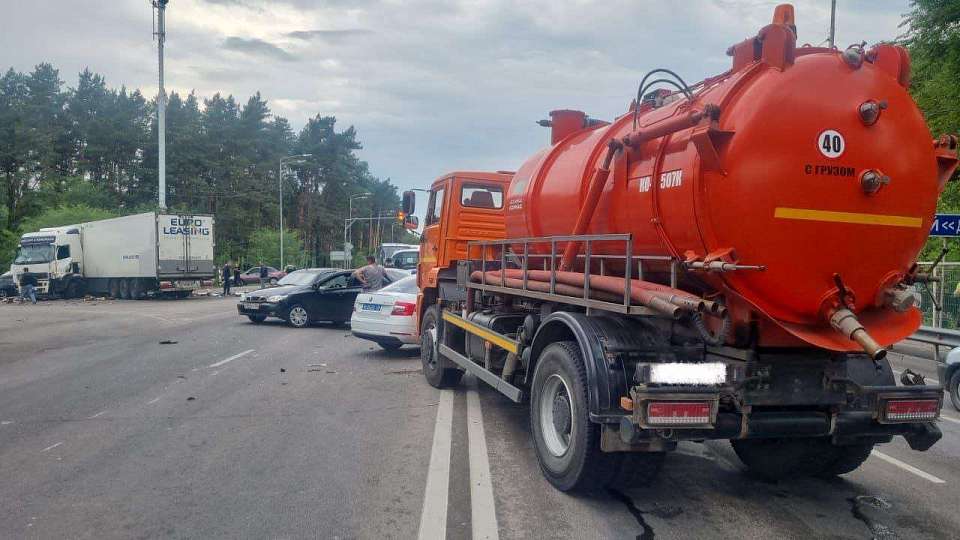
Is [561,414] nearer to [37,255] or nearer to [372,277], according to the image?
[372,277]

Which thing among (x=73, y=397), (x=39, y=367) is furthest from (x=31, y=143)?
(x=73, y=397)

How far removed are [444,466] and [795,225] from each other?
126 inches

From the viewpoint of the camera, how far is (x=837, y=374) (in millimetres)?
4594

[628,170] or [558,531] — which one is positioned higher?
[628,170]

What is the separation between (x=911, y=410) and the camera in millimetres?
4566

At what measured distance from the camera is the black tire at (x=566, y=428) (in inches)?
186

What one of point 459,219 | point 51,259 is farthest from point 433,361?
point 51,259

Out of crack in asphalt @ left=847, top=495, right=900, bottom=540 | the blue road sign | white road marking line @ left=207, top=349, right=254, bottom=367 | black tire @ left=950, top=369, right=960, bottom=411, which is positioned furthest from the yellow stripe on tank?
white road marking line @ left=207, top=349, right=254, bottom=367

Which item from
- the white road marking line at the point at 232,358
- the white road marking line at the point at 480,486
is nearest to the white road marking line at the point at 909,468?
the white road marking line at the point at 480,486

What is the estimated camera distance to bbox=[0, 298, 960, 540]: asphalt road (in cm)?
450

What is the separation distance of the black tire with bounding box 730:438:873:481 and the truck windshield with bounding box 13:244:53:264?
32.7m

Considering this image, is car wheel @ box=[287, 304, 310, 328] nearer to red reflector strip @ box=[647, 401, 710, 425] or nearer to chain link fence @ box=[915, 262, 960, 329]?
chain link fence @ box=[915, 262, 960, 329]

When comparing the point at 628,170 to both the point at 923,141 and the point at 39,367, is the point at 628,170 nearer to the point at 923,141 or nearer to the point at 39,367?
the point at 923,141

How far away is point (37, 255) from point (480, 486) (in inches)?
1270
